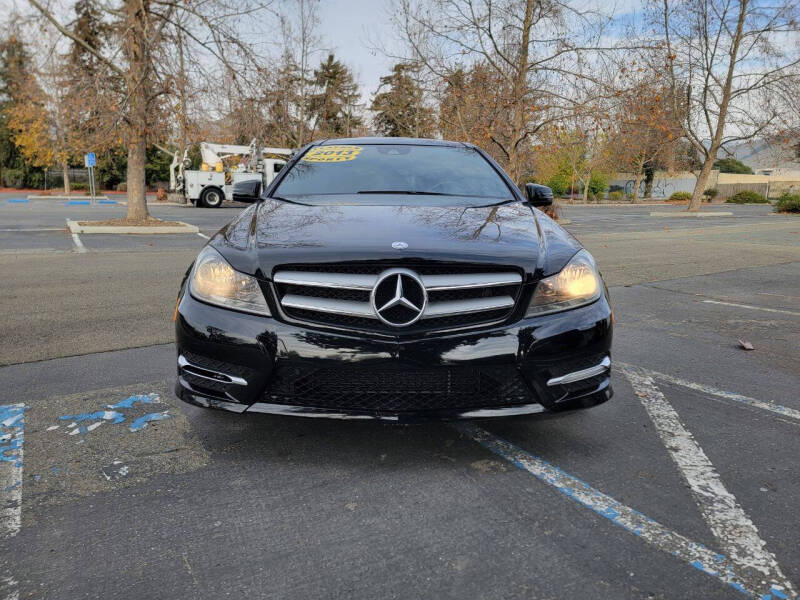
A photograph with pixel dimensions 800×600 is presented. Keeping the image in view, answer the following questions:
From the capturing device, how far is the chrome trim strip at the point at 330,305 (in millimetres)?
2516

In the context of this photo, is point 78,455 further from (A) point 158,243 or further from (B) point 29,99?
(B) point 29,99

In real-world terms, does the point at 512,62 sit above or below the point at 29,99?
above

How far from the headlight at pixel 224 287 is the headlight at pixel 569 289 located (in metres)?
1.14

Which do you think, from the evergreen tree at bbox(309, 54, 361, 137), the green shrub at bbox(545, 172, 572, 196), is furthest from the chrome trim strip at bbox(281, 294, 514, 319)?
the green shrub at bbox(545, 172, 572, 196)

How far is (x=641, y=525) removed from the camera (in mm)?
2260

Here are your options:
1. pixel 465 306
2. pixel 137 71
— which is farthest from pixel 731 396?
pixel 137 71

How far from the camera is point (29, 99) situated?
703 inches

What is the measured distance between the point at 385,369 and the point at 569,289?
903mm

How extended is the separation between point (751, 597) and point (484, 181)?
9.32 ft

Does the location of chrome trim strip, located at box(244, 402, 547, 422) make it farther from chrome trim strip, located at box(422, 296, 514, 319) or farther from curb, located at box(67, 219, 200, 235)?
curb, located at box(67, 219, 200, 235)

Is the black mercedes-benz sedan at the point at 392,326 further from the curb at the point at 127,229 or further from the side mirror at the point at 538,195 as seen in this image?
the curb at the point at 127,229

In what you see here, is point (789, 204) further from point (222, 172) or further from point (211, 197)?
point (211, 197)

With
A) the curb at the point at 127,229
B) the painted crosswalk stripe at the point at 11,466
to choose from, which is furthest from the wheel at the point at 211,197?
the painted crosswalk stripe at the point at 11,466

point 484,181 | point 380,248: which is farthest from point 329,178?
point 380,248
